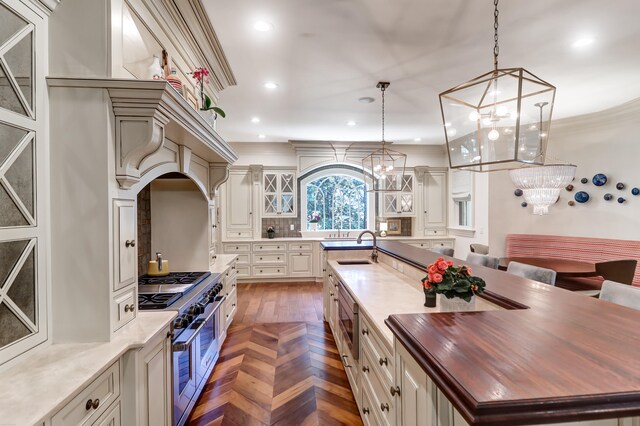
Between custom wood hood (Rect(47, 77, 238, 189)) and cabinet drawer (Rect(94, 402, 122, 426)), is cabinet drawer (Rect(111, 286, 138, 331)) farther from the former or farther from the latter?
custom wood hood (Rect(47, 77, 238, 189))

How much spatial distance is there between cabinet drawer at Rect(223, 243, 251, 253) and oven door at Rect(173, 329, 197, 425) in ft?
13.1

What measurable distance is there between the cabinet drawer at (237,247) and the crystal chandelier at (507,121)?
204 inches

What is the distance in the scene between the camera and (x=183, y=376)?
2029 mm

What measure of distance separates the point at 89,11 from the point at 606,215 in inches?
244

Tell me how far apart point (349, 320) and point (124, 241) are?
1608 millimetres

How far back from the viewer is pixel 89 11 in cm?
141

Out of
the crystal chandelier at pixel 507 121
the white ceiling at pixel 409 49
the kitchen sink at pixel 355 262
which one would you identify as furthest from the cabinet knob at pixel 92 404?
the kitchen sink at pixel 355 262

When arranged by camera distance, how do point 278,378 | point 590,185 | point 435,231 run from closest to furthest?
point 278,378, point 590,185, point 435,231

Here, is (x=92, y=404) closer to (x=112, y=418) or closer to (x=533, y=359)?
(x=112, y=418)

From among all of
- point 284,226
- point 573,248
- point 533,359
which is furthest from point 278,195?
point 533,359

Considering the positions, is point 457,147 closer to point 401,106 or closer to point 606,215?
point 401,106

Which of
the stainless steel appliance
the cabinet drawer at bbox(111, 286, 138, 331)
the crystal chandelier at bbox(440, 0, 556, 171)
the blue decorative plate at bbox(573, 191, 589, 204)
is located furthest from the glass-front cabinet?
the cabinet drawer at bbox(111, 286, 138, 331)

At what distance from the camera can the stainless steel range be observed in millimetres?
1898

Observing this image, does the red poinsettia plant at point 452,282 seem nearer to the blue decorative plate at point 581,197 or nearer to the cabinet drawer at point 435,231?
the blue decorative plate at point 581,197
